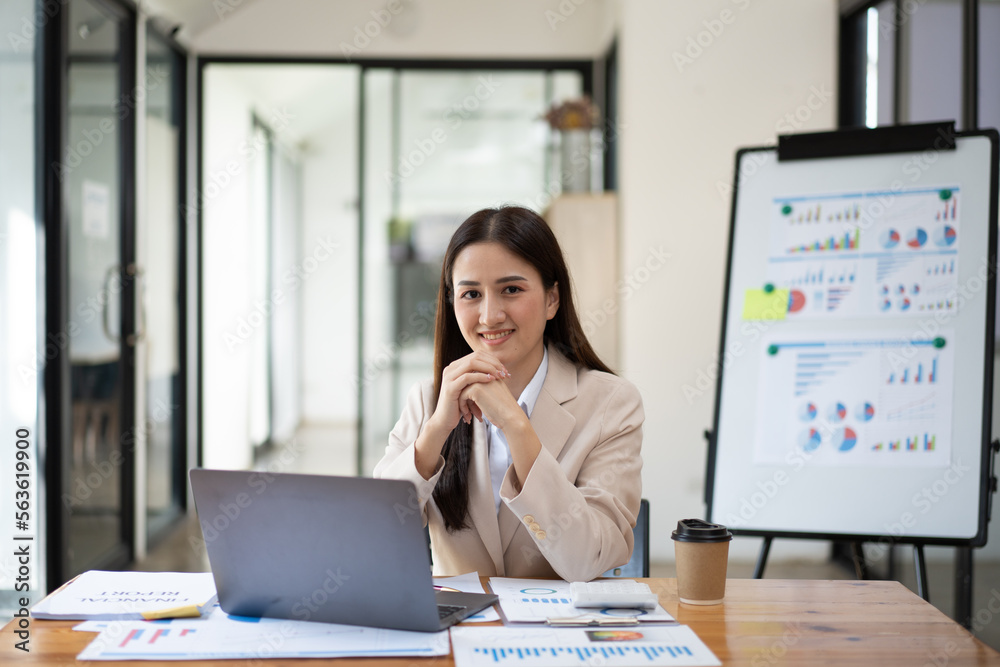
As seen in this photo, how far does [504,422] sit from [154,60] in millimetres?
3602

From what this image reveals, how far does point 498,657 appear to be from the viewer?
1009 millimetres

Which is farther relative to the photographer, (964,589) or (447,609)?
(964,589)

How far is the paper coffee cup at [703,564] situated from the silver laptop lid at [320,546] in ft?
1.27

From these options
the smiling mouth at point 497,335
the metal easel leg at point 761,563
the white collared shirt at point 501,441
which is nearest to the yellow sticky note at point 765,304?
the metal easel leg at point 761,563

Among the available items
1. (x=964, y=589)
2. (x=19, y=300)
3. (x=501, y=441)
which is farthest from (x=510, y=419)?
(x=19, y=300)

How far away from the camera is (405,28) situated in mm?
4742

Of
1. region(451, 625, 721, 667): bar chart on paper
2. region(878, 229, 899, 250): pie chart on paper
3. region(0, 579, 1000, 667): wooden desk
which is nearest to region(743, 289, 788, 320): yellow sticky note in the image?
region(878, 229, 899, 250): pie chart on paper

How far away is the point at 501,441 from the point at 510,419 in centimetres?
24

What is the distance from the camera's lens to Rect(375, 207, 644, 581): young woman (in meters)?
1.47

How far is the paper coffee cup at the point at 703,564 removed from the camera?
4.06ft

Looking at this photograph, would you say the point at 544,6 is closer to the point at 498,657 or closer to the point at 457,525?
the point at 457,525

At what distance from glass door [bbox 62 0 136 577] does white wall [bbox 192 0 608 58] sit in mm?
908

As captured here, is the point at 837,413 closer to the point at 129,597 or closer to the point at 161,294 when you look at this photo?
the point at 129,597

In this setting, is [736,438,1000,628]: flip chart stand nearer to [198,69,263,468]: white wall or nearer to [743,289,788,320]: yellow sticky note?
[743,289,788,320]: yellow sticky note
